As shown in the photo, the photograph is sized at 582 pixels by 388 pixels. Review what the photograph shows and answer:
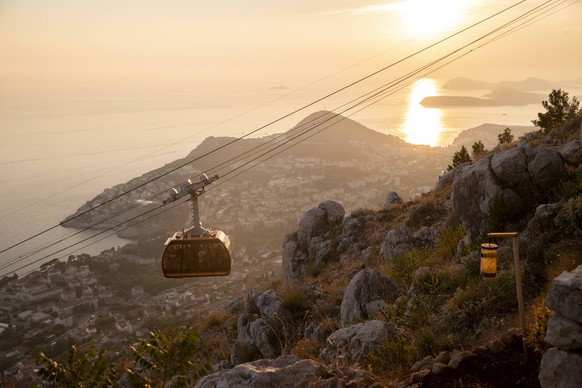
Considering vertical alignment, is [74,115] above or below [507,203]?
above

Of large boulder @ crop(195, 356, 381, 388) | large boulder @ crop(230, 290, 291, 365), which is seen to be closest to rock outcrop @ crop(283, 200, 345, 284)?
large boulder @ crop(230, 290, 291, 365)

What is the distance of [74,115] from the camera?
197125 millimetres

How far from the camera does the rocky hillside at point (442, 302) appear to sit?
5812mm

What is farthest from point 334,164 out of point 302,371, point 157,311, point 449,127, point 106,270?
point 302,371

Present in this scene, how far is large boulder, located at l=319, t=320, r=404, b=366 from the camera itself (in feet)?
23.4

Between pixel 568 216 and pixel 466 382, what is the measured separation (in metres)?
4.94

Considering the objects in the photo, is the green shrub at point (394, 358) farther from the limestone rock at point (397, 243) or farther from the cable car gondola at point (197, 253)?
the limestone rock at point (397, 243)

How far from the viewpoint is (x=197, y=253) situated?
34.4ft

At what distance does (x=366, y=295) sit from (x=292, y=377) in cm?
465

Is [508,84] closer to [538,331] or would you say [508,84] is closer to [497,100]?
[497,100]

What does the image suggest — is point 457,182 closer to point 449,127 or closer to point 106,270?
point 106,270

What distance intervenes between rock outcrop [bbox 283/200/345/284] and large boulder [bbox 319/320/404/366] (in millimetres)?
10929

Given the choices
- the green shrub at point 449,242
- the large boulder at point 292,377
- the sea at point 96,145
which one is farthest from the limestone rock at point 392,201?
the sea at point 96,145

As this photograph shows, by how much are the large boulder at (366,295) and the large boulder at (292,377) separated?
388 centimetres
